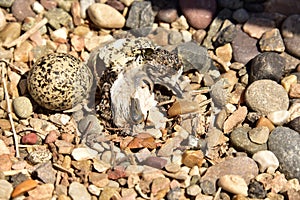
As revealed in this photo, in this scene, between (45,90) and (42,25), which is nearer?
(45,90)

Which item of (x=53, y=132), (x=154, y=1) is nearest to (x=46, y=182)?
(x=53, y=132)

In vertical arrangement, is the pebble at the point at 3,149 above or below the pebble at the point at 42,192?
above

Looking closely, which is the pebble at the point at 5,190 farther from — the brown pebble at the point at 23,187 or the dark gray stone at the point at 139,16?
the dark gray stone at the point at 139,16

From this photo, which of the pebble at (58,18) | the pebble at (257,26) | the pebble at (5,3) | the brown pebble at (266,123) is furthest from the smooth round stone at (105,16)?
the brown pebble at (266,123)

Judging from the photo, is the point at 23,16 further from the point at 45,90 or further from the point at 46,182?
the point at 46,182

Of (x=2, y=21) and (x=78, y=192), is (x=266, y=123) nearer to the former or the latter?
(x=78, y=192)

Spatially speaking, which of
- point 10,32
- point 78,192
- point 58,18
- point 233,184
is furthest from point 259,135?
point 10,32
